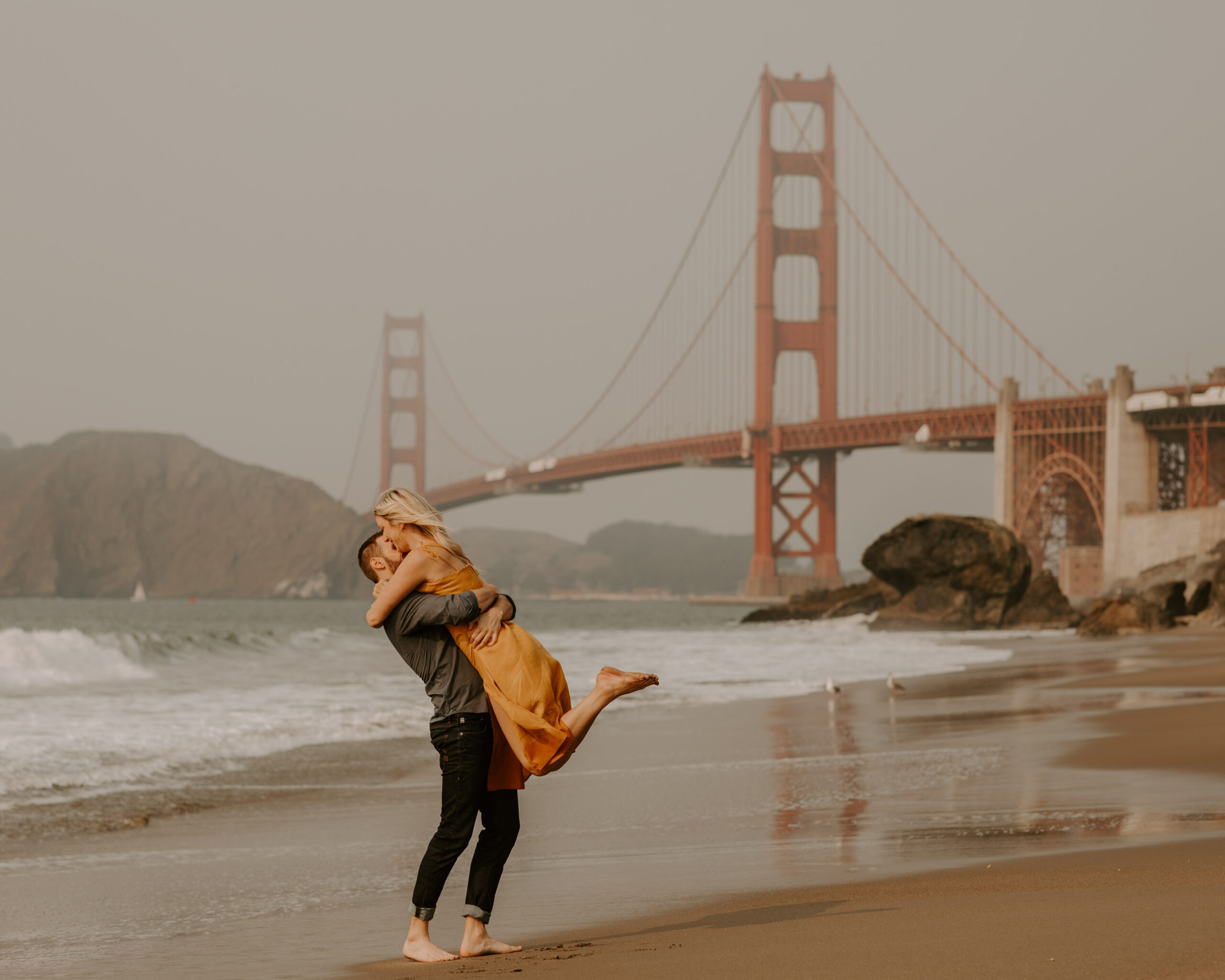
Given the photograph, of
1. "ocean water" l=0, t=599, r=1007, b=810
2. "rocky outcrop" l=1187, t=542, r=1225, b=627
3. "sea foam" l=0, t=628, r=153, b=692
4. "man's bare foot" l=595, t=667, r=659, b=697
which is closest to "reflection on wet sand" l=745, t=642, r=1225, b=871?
"man's bare foot" l=595, t=667, r=659, b=697

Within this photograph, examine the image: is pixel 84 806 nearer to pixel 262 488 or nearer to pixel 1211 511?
pixel 1211 511

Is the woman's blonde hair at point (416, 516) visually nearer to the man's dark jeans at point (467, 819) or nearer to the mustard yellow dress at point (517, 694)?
the mustard yellow dress at point (517, 694)

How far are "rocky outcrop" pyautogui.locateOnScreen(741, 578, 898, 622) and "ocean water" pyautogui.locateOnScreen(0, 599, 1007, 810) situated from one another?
4.47 meters

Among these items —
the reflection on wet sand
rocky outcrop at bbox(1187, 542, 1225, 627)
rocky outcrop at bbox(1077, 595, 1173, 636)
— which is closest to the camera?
the reflection on wet sand

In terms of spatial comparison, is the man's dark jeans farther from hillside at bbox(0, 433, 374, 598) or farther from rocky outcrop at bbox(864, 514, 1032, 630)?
hillside at bbox(0, 433, 374, 598)

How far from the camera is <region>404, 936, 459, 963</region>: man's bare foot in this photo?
3.26 m

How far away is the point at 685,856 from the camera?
15.0 ft

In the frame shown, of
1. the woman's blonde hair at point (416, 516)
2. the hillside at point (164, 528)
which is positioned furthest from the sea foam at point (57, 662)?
the hillside at point (164, 528)

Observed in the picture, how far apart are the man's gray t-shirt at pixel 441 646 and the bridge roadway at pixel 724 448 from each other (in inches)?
1907

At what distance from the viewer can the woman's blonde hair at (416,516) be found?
3398 mm

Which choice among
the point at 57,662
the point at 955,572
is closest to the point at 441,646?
the point at 57,662

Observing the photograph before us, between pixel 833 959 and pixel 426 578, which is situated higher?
pixel 426 578

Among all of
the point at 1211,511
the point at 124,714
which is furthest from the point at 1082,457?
the point at 124,714

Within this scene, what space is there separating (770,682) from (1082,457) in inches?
1409
